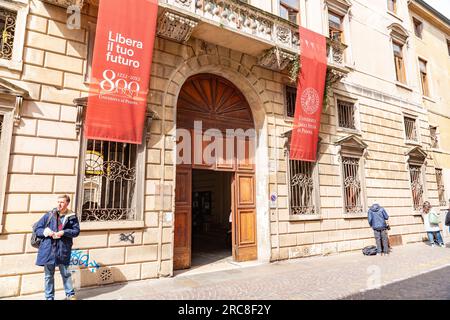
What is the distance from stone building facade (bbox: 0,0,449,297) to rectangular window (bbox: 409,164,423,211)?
98 millimetres

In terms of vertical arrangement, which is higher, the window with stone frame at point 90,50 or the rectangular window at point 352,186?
the window with stone frame at point 90,50

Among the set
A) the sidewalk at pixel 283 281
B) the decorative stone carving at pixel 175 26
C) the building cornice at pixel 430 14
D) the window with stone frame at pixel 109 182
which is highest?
the building cornice at pixel 430 14

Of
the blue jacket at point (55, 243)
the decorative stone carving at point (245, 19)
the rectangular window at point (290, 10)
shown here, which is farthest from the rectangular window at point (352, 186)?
the blue jacket at point (55, 243)

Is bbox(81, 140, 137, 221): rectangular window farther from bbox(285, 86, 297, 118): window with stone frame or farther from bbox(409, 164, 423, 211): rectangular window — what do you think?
bbox(409, 164, 423, 211): rectangular window

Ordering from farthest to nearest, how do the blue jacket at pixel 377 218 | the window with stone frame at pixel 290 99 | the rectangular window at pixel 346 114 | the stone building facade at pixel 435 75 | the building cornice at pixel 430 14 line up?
the building cornice at pixel 430 14
the stone building facade at pixel 435 75
the rectangular window at pixel 346 114
the window with stone frame at pixel 290 99
the blue jacket at pixel 377 218

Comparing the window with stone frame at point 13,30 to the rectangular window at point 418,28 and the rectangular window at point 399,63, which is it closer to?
the rectangular window at point 399,63

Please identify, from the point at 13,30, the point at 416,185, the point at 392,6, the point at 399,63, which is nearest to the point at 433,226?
the point at 416,185

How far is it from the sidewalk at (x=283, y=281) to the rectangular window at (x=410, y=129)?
739 centimetres

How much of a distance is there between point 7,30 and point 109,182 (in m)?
3.95

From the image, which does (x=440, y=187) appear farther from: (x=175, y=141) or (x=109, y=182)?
(x=109, y=182)

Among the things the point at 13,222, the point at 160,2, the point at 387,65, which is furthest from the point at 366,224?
the point at 13,222

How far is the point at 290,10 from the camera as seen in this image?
11.4 meters

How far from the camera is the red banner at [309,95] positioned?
9984mm

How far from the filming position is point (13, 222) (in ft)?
18.9
